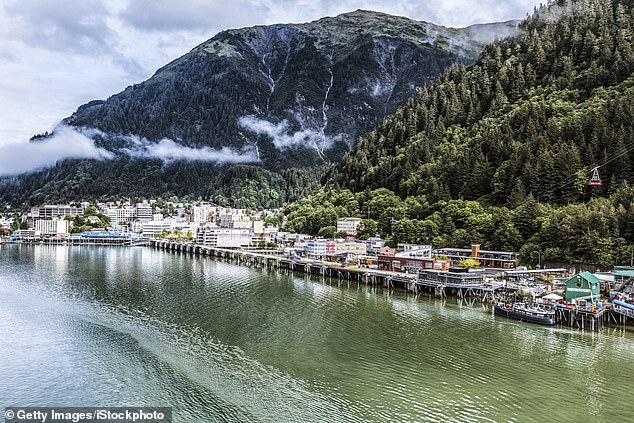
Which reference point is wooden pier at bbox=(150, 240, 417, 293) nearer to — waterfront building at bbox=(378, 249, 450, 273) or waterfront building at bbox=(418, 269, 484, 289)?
waterfront building at bbox=(418, 269, 484, 289)

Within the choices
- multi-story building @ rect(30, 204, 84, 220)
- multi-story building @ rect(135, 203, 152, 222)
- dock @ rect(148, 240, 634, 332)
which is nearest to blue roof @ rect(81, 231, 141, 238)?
multi-story building @ rect(135, 203, 152, 222)

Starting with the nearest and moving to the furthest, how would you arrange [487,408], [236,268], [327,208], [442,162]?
[487,408]
[236,268]
[442,162]
[327,208]


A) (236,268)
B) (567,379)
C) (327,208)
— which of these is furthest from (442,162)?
(567,379)

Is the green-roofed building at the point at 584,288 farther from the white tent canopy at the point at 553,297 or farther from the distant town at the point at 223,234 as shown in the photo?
the distant town at the point at 223,234

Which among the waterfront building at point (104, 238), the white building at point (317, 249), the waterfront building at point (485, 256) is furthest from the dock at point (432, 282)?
the waterfront building at point (104, 238)

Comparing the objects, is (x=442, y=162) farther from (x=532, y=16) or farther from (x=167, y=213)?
(x=167, y=213)

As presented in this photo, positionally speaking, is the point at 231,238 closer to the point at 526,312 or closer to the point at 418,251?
the point at 418,251

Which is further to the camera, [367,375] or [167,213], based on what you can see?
[167,213]
